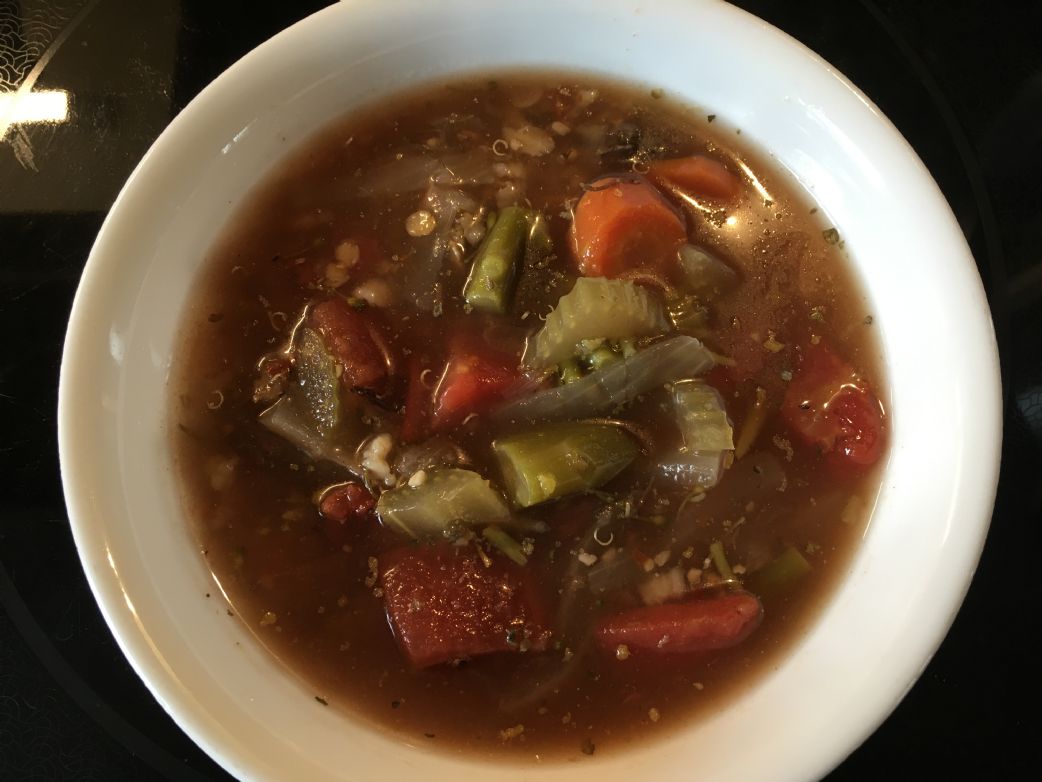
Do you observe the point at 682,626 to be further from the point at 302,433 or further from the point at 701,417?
the point at 302,433

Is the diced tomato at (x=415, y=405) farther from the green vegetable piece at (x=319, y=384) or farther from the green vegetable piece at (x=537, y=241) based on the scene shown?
the green vegetable piece at (x=537, y=241)

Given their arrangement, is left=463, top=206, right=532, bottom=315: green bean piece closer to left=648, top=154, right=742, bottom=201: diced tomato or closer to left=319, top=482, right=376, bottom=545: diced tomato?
left=648, top=154, right=742, bottom=201: diced tomato

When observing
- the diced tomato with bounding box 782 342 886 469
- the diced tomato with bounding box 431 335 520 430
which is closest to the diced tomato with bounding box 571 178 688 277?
the diced tomato with bounding box 431 335 520 430

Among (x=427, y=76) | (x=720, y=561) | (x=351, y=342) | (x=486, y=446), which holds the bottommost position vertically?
(x=720, y=561)

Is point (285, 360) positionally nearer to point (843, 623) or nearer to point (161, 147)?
point (161, 147)

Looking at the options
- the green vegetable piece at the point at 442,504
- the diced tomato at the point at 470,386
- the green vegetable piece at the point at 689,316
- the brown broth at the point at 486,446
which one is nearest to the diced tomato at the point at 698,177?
the brown broth at the point at 486,446

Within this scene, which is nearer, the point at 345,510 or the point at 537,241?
the point at 345,510

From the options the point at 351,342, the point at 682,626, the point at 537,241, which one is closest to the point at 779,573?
the point at 682,626
